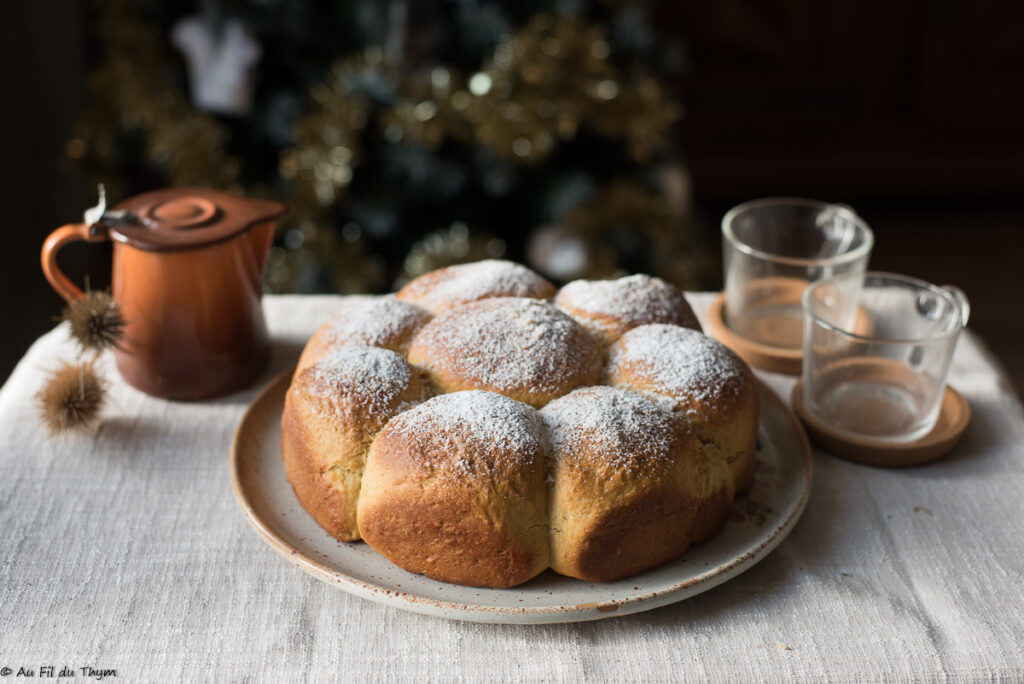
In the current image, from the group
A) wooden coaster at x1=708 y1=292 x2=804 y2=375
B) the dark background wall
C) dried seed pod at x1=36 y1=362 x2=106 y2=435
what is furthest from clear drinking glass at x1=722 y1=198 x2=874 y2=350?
the dark background wall

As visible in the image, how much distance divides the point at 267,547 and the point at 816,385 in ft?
1.83

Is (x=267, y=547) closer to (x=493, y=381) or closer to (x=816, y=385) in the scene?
(x=493, y=381)

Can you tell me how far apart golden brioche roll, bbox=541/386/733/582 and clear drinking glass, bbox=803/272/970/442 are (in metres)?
0.24

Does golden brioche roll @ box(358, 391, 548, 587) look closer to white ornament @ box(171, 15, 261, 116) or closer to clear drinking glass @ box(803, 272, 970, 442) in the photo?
clear drinking glass @ box(803, 272, 970, 442)

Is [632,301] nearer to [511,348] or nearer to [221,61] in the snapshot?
[511,348]

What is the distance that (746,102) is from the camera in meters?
2.71

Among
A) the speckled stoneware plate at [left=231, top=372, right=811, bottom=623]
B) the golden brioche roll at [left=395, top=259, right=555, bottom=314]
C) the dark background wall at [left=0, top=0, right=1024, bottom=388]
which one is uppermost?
the golden brioche roll at [left=395, top=259, right=555, bottom=314]

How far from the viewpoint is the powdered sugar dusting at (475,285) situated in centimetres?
89

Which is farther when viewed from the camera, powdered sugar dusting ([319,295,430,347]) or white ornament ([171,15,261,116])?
white ornament ([171,15,261,116])

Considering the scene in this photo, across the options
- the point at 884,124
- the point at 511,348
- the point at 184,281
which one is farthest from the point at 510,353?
the point at 884,124

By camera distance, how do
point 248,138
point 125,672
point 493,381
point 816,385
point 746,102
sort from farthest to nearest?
point 746,102
point 248,138
point 816,385
point 493,381
point 125,672

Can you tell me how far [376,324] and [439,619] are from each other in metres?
0.28

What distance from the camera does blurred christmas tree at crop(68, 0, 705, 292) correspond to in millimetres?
1634

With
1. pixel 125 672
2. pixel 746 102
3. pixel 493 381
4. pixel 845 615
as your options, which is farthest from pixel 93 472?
pixel 746 102
